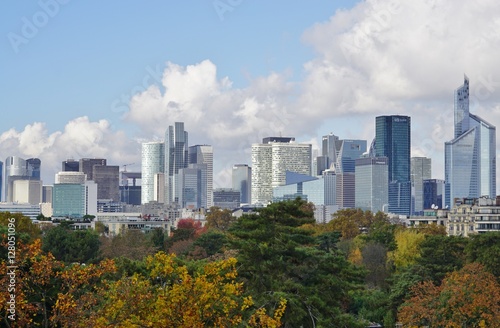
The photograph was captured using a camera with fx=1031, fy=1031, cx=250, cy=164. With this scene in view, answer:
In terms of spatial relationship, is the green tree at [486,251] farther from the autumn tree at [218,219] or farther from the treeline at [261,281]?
the autumn tree at [218,219]

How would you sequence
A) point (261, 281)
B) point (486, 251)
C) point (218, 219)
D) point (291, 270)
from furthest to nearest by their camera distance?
point (218, 219), point (486, 251), point (291, 270), point (261, 281)

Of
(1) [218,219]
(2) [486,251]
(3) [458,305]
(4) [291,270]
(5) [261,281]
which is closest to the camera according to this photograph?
(5) [261,281]

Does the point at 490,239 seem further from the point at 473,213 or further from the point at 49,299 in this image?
the point at 473,213

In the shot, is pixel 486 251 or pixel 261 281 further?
pixel 486 251

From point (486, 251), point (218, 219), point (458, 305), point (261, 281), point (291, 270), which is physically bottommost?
point (458, 305)

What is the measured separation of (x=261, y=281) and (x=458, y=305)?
25.9 ft

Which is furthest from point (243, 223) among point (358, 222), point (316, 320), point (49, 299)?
point (358, 222)

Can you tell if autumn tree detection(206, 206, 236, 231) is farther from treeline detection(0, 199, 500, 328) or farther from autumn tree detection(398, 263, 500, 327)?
autumn tree detection(398, 263, 500, 327)

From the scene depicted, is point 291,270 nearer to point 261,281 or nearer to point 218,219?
point 261,281

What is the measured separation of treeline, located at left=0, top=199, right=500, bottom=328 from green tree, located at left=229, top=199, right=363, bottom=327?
0.15ft

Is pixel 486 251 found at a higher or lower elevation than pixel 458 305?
higher

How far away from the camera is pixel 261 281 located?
130 feet

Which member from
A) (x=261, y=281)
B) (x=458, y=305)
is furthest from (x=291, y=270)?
(x=458, y=305)

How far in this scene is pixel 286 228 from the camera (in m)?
42.4
